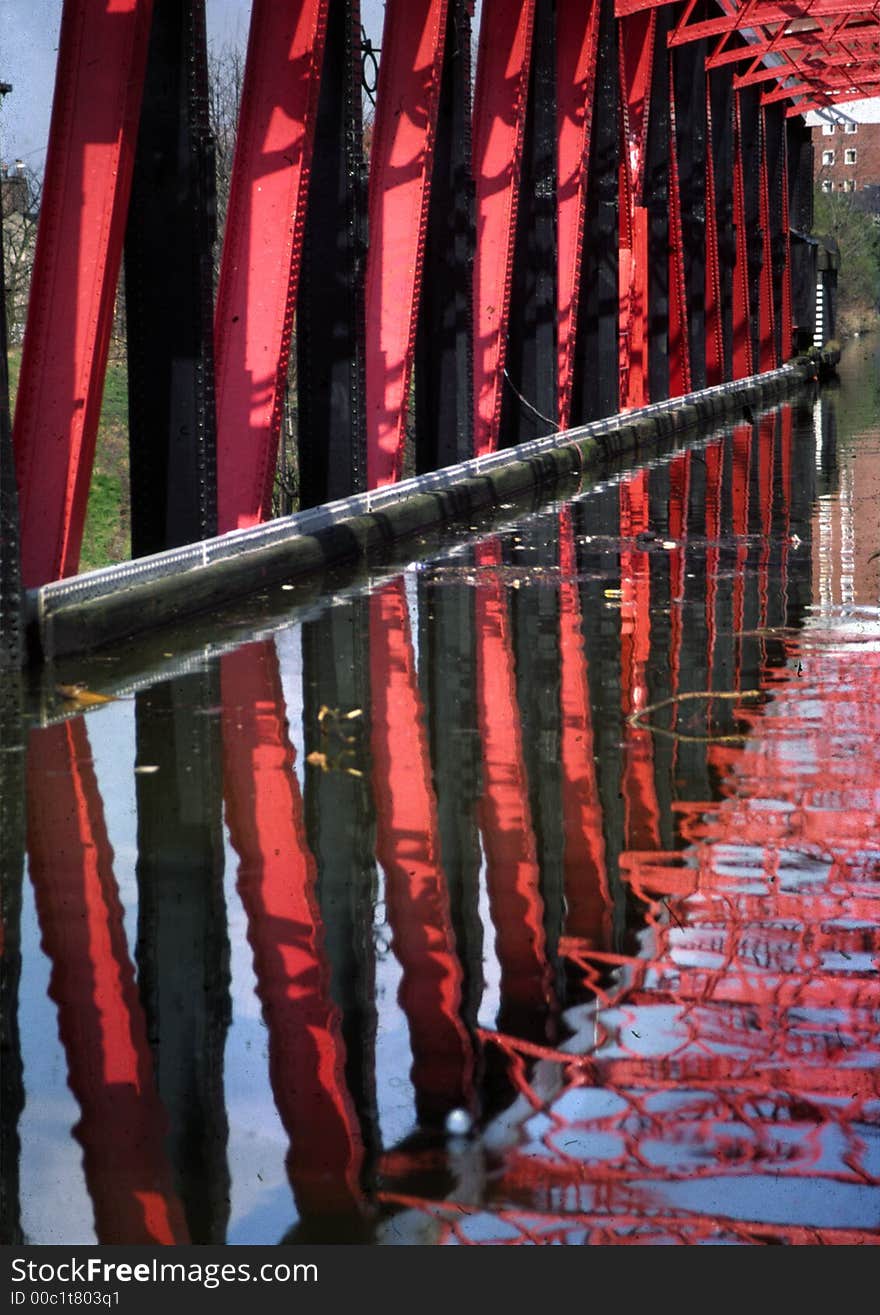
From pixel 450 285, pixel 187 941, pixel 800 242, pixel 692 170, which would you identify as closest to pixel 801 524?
pixel 450 285

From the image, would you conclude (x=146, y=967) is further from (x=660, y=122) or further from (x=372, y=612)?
(x=660, y=122)

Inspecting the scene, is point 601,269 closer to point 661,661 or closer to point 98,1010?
point 661,661

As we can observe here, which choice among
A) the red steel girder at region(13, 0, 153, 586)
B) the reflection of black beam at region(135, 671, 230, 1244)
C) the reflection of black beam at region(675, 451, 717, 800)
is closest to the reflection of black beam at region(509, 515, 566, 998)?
the reflection of black beam at region(675, 451, 717, 800)

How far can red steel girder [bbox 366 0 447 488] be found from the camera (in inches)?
655

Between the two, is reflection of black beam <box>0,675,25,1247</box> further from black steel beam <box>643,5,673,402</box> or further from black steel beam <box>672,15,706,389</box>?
black steel beam <box>672,15,706,389</box>

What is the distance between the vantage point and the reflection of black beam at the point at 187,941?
426cm

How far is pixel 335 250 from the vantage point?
14992 millimetres

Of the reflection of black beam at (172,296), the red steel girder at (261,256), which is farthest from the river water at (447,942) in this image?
the red steel girder at (261,256)

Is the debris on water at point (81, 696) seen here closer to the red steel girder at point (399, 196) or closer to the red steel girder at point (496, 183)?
the red steel girder at point (399, 196)

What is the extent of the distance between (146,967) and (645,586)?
26.2 ft

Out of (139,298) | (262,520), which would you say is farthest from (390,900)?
(262,520)

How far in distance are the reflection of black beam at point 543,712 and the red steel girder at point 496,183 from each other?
16.2 ft

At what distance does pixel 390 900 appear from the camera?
20.0 ft

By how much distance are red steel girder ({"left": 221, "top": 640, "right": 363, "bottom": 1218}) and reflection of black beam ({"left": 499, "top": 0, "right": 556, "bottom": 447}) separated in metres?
13.5
